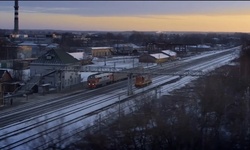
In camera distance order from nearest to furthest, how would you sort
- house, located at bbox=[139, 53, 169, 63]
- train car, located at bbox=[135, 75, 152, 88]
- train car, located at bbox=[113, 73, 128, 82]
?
1. train car, located at bbox=[135, 75, 152, 88]
2. train car, located at bbox=[113, 73, 128, 82]
3. house, located at bbox=[139, 53, 169, 63]

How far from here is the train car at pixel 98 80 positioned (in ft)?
51.5

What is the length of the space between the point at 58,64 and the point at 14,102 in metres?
3.80

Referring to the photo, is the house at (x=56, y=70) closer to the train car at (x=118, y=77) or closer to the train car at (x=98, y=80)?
the train car at (x=98, y=80)

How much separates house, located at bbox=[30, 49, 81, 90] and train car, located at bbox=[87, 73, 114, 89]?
29.5 inches

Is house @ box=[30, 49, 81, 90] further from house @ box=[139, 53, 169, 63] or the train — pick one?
house @ box=[139, 53, 169, 63]

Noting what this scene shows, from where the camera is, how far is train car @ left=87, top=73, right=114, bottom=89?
15.7 meters

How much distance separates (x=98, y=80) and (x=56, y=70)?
1634 millimetres

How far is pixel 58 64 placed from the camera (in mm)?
16062

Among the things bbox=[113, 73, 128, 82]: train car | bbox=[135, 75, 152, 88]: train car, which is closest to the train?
bbox=[135, 75, 152, 88]: train car

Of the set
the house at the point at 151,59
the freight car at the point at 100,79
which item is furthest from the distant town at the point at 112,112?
the house at the point at 151,59

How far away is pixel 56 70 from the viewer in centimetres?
1565

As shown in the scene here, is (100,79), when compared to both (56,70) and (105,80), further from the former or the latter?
(56,70)

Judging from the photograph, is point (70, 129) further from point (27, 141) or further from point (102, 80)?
point (102, 80)

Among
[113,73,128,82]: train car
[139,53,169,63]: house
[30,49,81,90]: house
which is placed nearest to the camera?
[30,49,81,90]: house
